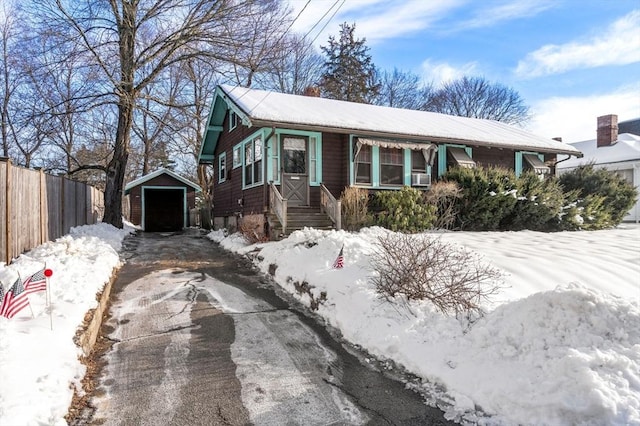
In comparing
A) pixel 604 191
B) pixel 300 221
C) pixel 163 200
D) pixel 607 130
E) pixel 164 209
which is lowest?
pixel 300 221

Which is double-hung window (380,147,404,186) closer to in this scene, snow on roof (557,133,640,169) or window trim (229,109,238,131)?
window trim (229,109,238,131)

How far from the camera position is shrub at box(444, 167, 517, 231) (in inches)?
515

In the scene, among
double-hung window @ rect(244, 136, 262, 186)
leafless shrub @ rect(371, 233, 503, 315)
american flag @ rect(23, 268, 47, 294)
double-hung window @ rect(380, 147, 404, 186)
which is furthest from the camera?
double-hung window @ rect(380, 147, 404, 186)

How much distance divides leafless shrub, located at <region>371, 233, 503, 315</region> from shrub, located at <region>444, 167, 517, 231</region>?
25.8 ft

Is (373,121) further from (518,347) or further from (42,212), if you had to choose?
(518,347)

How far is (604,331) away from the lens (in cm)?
345

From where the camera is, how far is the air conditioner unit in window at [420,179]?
47.3 ft

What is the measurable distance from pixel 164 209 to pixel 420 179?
16.8 m

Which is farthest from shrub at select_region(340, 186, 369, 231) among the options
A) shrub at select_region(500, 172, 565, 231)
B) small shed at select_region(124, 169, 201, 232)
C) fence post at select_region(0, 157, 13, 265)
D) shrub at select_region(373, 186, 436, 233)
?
small shed at select_region(124, 169, 201, 232)

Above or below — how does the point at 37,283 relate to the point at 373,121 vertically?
below

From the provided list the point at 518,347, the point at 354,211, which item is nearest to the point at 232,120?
the point at 354,211

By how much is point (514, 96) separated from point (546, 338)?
41627mm

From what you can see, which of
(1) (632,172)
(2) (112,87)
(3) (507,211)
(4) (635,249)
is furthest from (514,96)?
(2) (112,87)

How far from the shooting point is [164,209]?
24578 mm
